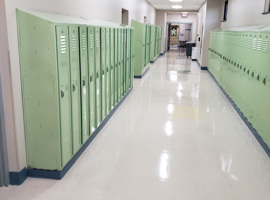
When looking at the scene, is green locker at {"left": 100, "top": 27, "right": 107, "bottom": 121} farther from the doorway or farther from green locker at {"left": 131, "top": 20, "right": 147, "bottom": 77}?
the doorway

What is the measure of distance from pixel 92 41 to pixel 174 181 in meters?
2.11

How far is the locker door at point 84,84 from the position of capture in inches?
133

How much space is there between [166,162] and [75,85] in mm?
1491

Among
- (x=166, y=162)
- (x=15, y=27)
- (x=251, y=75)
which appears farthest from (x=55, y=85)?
(x=251, y=75)

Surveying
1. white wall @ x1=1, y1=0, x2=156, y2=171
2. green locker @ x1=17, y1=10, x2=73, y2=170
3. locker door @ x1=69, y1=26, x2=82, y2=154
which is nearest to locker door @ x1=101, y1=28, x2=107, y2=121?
white wall @ x1=1, y1=0, x2=156, y2=171

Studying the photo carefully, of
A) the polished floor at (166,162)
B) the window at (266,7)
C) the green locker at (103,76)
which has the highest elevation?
the window at (266,7)

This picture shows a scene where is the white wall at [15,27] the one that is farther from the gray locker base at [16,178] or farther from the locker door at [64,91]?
the locker door at [64,91]

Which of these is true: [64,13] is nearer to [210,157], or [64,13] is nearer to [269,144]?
[210,157]

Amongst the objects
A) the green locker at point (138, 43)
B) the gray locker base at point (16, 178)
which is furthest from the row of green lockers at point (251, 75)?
the gray locker base at point (16, 178)

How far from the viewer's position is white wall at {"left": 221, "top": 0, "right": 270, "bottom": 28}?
573cm

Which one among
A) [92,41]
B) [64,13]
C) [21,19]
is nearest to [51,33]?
[21,19]

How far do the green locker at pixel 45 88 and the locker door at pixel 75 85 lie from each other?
0.30 feet

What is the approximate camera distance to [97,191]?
2.85 m

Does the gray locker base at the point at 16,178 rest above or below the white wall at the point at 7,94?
below
